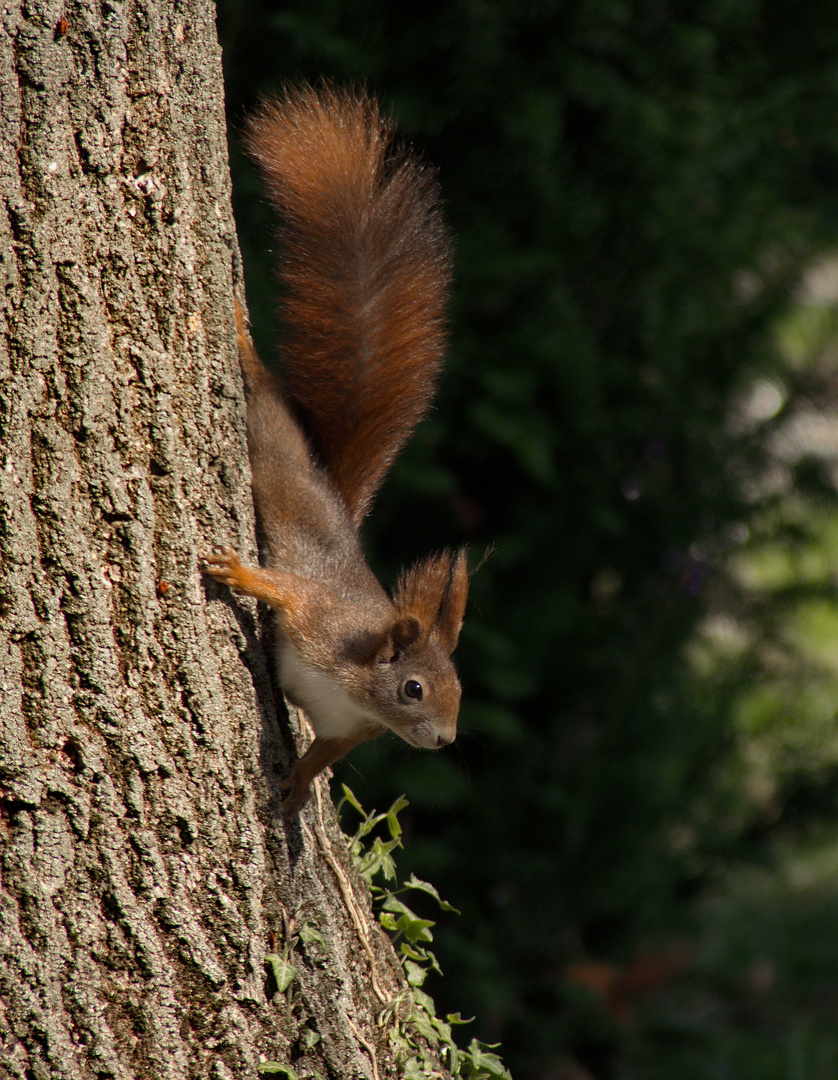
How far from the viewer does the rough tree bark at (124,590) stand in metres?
1.25

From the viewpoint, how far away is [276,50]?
2.44 metres

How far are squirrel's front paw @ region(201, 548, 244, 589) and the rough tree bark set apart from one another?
0.8 inches

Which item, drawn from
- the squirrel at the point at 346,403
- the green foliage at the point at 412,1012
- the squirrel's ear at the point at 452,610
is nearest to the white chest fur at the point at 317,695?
the squirrel at the point at 346,403

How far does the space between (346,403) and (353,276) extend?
0.23 metres

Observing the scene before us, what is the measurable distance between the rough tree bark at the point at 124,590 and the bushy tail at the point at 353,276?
11.6 inches

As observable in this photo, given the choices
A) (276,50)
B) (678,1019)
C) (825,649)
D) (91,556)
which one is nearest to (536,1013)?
(678,1019)

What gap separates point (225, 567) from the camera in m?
1.42

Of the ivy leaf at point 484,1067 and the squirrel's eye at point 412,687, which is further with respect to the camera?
the squirrel's eye at point 412,687

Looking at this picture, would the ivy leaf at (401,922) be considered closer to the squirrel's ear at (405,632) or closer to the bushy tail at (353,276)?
the squirrel's ear at (405,632)

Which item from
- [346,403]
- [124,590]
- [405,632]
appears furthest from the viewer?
[346,403]

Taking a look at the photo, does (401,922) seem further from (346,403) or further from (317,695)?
(346,403)

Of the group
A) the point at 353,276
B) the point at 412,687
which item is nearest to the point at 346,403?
the point at 353,276

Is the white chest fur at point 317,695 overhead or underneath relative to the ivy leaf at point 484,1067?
overhead

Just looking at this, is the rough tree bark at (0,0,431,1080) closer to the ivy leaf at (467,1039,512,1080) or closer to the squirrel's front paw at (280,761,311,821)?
the squirrel's front paw at (280,761,311,821)
